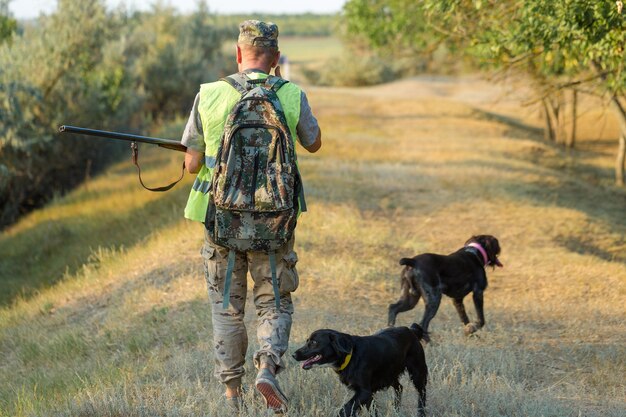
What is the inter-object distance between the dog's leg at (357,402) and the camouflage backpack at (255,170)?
101 cm

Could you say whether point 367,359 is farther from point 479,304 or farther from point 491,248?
point 491,248

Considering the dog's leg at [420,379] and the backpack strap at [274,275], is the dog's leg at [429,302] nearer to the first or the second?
the dog's leg at [420,379]

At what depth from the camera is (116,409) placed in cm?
539

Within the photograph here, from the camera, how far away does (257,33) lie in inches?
202

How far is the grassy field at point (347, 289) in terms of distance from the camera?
6.07 meters

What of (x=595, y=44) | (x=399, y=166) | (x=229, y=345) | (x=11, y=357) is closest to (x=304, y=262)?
(x=11, y=357)

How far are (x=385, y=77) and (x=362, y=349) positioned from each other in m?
54.2

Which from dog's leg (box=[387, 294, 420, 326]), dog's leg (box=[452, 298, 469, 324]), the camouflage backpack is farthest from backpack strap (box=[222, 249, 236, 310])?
dog's leg (box=[452, 298, 469, 324])

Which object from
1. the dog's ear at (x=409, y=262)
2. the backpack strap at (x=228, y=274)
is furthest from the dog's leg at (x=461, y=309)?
the backpack strap at (x=228, y=274)

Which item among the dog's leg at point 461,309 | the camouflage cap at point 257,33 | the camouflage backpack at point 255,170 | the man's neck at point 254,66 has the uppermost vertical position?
the camouflage cap at point 257,33

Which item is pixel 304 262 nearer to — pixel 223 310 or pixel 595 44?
pixel 595 44

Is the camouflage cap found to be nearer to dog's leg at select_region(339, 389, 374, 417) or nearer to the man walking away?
the man walking away

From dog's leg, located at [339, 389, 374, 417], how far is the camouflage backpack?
1010 millimetres

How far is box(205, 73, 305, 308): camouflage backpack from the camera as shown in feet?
16.4
